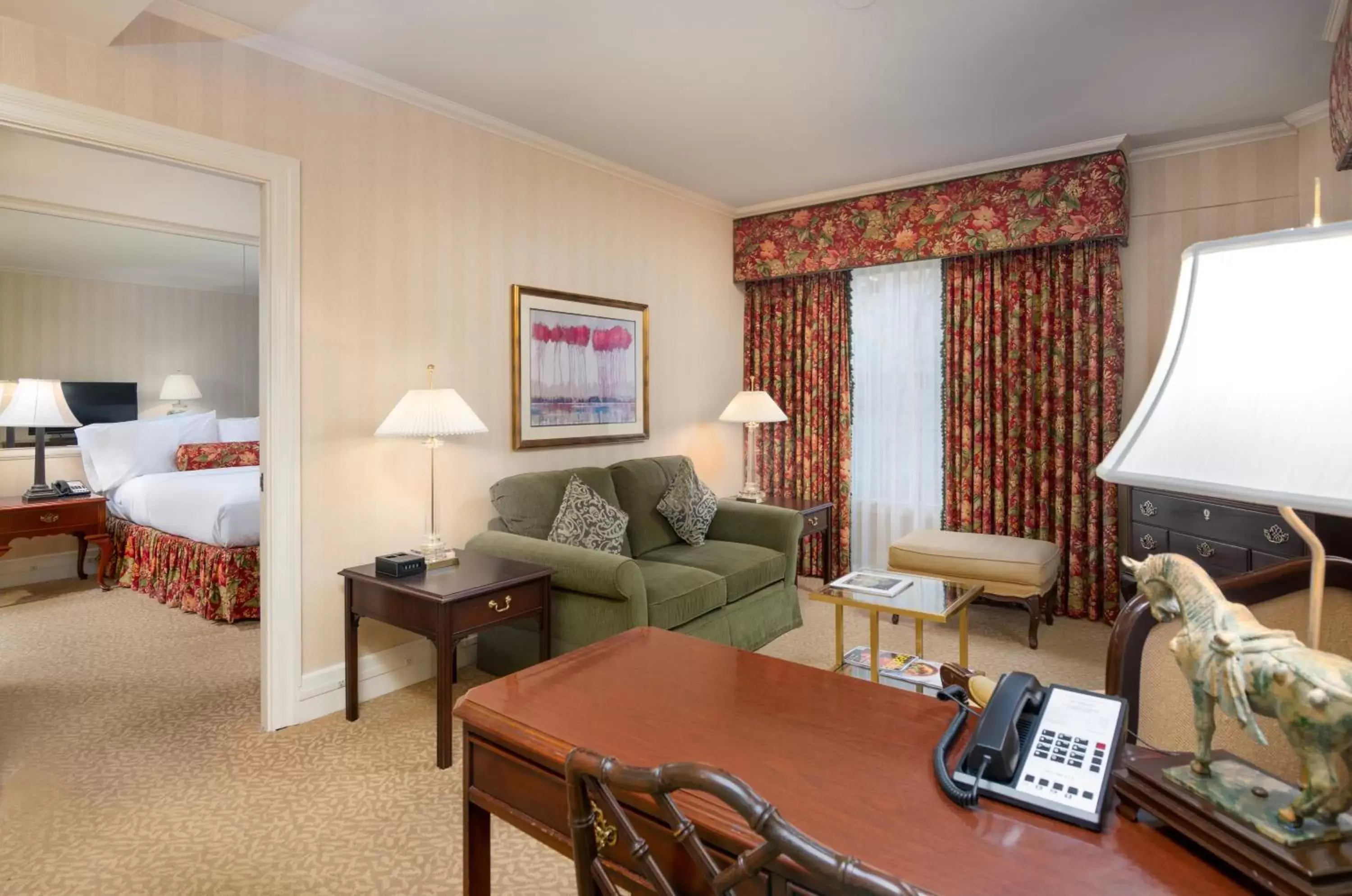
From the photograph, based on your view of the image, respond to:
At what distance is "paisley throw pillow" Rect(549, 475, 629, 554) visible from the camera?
11.7 feet

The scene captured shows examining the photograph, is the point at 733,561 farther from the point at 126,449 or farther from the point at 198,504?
the point at 126,449

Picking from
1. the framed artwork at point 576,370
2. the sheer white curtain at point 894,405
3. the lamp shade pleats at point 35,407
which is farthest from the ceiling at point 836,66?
the lamp shade pleats at point 35,407

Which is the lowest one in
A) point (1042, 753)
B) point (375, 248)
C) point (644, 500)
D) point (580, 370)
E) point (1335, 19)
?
point (1042, 753)

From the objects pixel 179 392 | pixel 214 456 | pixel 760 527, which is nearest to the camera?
pixel 760 527

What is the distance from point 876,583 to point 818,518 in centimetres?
155

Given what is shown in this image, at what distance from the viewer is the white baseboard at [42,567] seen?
5.24 metres

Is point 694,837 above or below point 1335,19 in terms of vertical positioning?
below

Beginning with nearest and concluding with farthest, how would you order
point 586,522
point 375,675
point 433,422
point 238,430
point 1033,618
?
1. point 433,422
2. point 375,675
3. point 586,522
4. point 1033,618
5. point 238,430

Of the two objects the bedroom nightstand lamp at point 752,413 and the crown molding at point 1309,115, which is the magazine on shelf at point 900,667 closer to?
the bedroom nightstand lamp at point 752,413

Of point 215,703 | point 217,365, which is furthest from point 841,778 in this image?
point 217,365

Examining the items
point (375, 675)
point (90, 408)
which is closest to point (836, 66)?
point (375, 675)

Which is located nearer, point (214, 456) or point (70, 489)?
point (70, 489)

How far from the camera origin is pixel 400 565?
2.86 m

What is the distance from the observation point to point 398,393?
3336 millimetres
